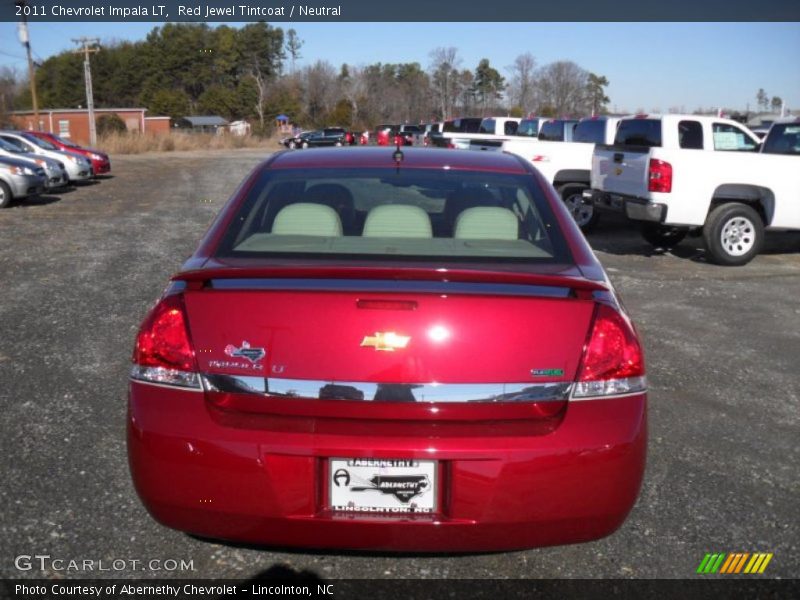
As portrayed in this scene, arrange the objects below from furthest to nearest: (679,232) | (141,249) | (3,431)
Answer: (679,232) → (141,249) → (3,431)

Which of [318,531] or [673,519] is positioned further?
[673,519]

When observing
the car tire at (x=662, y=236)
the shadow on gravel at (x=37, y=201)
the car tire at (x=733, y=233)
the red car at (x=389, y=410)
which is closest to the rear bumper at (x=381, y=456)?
the red car at (x=389, y=410)

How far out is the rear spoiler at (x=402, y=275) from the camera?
8.48 feet

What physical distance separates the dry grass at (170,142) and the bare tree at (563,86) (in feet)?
108

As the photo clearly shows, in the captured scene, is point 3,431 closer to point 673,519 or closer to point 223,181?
point 673,519

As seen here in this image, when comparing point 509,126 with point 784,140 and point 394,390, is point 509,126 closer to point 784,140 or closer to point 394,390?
point 784,140

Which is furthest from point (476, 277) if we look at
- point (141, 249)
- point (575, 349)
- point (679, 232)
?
point (679, 232)

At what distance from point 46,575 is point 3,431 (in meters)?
1.65

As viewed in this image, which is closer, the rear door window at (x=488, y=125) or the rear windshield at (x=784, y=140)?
the rear windshield at (x=784, y=140)

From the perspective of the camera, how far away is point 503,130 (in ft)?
70.9

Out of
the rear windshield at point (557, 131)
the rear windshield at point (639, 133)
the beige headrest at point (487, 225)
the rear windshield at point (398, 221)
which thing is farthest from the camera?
the rear windshield at point (557, 131)

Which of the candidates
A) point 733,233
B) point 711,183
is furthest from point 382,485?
point 733,233

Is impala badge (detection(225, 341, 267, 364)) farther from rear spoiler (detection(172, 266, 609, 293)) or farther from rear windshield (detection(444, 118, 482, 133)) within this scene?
rear windshield (detection(444, 118, 482, 133))

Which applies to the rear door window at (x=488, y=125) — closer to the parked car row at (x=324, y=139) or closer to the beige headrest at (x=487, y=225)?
the beige headrest at (x=487, y=225)
